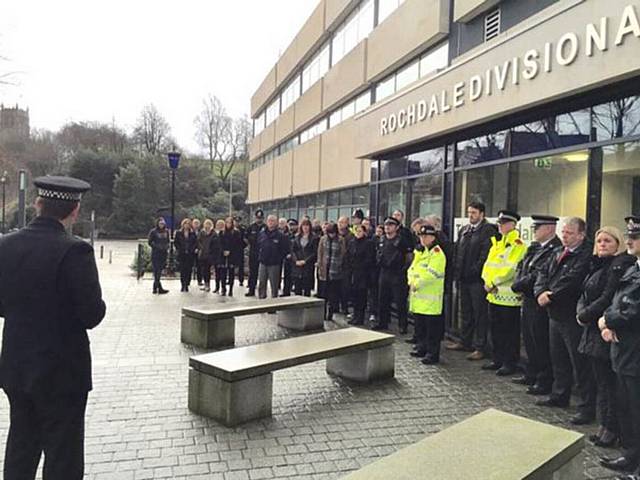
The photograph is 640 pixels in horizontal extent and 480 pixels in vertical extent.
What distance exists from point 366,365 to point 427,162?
5.60 metres

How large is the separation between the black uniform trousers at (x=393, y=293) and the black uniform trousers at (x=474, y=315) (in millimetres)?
1263

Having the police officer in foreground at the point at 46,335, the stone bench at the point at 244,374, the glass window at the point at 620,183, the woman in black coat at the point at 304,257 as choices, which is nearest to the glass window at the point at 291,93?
the woman in black coat at the point at 304,257

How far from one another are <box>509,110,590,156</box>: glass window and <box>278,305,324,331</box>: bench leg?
4.14m

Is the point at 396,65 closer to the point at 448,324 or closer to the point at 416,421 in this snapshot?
the point at 448,324

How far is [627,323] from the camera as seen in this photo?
13.5 ft

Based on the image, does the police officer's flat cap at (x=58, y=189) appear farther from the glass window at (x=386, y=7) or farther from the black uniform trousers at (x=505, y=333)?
the glass window at (x=386, y=7)

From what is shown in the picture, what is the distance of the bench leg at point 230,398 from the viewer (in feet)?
16.0

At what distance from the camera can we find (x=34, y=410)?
303cm

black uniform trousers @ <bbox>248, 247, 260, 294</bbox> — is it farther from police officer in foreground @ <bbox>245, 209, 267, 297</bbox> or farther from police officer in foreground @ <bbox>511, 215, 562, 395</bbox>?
police officer in foreground @ <bbox>511, 215, 562, 395</bbox>

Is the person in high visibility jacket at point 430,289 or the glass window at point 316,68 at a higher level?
the glass window at point 316,68

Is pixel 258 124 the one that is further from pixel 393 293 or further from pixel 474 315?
pixel 474 315

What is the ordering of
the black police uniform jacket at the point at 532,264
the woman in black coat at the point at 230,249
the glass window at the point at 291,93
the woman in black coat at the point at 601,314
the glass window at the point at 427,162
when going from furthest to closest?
1. the glass window at the point at 291,93
2. the woman in black coat at the point at 230,249
3. the glass window at the point at 427,162
4. the black police uniform jacket at the point at 532,264
5. the woman in black coat at the point at 601,314

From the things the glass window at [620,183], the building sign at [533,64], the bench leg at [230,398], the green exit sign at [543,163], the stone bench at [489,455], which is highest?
the building sign at [533,64]

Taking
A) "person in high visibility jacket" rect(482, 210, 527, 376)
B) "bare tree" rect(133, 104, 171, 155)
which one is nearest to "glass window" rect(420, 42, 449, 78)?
"person in high visibility jacket" rect(482, 210, 527, 376)
